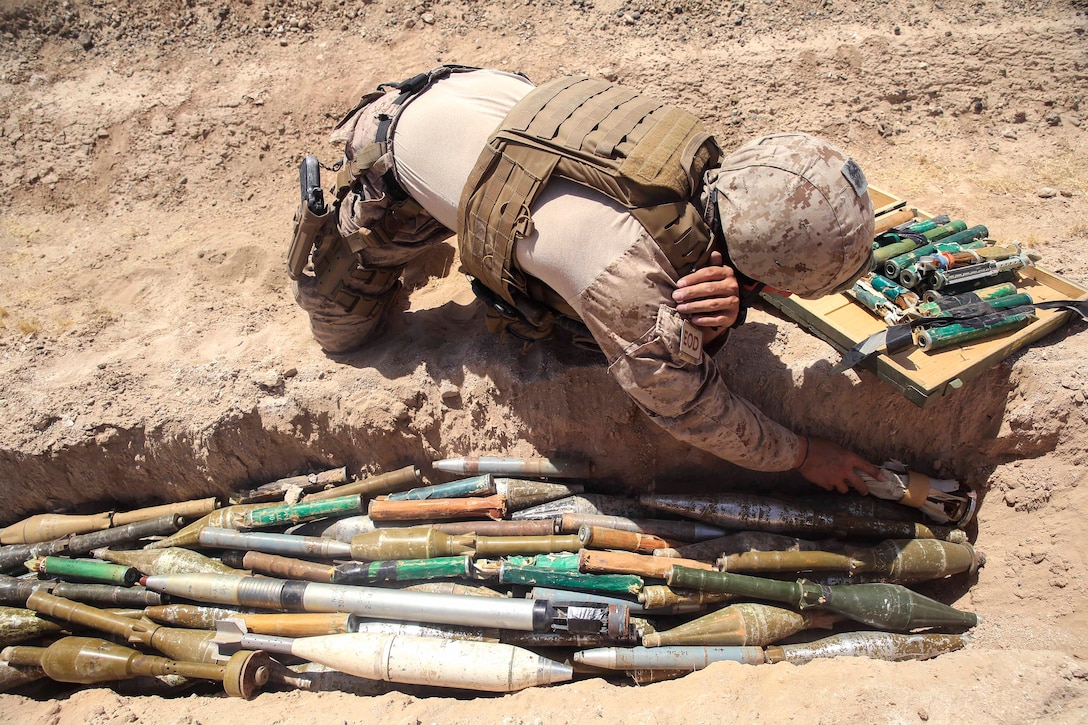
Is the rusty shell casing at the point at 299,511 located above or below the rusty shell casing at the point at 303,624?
above

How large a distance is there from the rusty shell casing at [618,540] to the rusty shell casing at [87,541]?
2831 millimetres

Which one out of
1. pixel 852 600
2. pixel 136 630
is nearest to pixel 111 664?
pixel 136 630

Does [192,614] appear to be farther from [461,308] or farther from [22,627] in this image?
[461,308]

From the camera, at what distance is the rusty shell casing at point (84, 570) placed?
452 cm

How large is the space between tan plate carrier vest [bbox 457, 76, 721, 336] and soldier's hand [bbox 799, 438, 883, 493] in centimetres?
138

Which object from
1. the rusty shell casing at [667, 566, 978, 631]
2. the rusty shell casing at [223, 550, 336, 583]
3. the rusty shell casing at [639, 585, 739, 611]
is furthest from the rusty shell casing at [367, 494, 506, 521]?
the rusty shell casing at [667, 566, 978, 631]

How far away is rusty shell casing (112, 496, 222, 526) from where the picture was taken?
4902mm

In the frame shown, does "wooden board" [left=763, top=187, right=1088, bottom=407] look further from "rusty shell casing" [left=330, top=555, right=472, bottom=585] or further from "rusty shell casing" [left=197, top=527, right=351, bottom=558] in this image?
"rusty shell casing" [left=197, top=527, right=351, bottom=558]

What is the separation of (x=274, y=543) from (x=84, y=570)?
1319mm

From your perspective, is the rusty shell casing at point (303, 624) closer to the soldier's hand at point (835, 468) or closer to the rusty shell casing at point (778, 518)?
the rusty shell casing at point (778, 518)

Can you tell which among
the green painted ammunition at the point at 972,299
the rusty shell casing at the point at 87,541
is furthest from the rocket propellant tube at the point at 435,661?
the green painted ammunition at the point at 972,299

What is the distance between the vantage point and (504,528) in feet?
13.6

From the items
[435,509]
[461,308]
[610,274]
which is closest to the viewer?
[610,274]

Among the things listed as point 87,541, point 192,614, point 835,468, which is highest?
point 835,468
